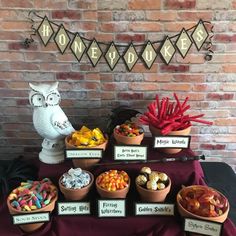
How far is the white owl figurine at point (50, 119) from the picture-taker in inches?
48.1

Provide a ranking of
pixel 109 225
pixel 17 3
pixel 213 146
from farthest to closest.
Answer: pixel 213 146 < pixel 17 3 < pixel 109 225

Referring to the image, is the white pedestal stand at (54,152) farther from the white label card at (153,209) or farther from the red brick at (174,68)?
the red brick at (174,68)

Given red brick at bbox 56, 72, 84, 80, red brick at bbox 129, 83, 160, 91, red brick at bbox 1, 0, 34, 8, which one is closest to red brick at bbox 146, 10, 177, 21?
red brick at bbox 129, 83, 160, 91

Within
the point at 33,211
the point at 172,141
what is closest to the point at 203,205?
the point at 172,141

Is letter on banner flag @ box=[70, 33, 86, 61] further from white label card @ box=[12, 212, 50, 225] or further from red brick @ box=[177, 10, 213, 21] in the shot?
white label card @ box=[12, 212, 50, 225]

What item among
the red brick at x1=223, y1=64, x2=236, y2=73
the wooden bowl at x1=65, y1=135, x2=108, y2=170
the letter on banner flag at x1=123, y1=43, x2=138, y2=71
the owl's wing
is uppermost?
the letter on banner flag at x1=123, y1=43, x2=138, y2=71

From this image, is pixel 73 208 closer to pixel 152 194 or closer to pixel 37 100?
pixel 152 194

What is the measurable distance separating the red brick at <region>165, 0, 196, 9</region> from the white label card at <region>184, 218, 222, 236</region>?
3.07 feet

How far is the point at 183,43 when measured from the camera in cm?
143

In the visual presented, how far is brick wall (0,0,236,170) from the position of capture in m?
1.38

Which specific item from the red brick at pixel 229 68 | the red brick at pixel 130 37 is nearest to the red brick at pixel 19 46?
the red brick at pixel 130 37

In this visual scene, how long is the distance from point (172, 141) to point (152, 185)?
0.79 ft

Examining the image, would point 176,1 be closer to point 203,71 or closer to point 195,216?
point 203,71

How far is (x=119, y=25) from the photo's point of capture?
141 cm
